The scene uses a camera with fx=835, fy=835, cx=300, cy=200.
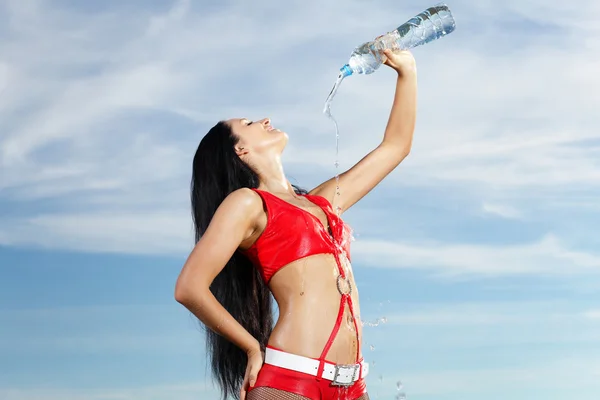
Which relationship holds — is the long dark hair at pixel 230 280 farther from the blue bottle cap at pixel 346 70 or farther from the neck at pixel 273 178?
the blue bottle cap at pixel 346 70

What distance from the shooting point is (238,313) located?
173 inches

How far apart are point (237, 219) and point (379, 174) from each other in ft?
4.04

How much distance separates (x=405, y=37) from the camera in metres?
4.97

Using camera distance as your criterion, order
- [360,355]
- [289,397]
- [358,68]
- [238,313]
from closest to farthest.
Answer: [289,397] → [360,355] → [238,313] → [358,68]

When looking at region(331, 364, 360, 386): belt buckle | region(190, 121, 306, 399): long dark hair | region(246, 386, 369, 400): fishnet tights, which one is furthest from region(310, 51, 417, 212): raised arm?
region(246, 386, 369, 400): fishnet tights

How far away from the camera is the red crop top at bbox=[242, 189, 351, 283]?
13.2ft

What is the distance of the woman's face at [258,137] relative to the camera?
4500mm

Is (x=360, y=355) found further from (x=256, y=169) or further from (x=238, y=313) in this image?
(x=256, y=169)

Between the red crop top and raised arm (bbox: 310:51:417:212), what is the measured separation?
68 centimetres

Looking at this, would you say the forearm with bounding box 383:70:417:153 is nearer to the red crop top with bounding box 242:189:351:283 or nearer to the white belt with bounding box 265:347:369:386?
the red crop top with bounding box 242:189:351:283

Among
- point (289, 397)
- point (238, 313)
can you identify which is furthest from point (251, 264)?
point (289, 397)

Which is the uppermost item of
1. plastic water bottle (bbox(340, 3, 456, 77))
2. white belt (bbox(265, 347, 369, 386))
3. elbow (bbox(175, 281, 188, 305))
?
plastic water bottle (bbox(340, 3, 456, 77))

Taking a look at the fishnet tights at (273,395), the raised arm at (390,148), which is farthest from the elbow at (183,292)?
the raised arm at (390,148)

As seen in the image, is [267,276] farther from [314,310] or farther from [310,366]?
[310,366]
